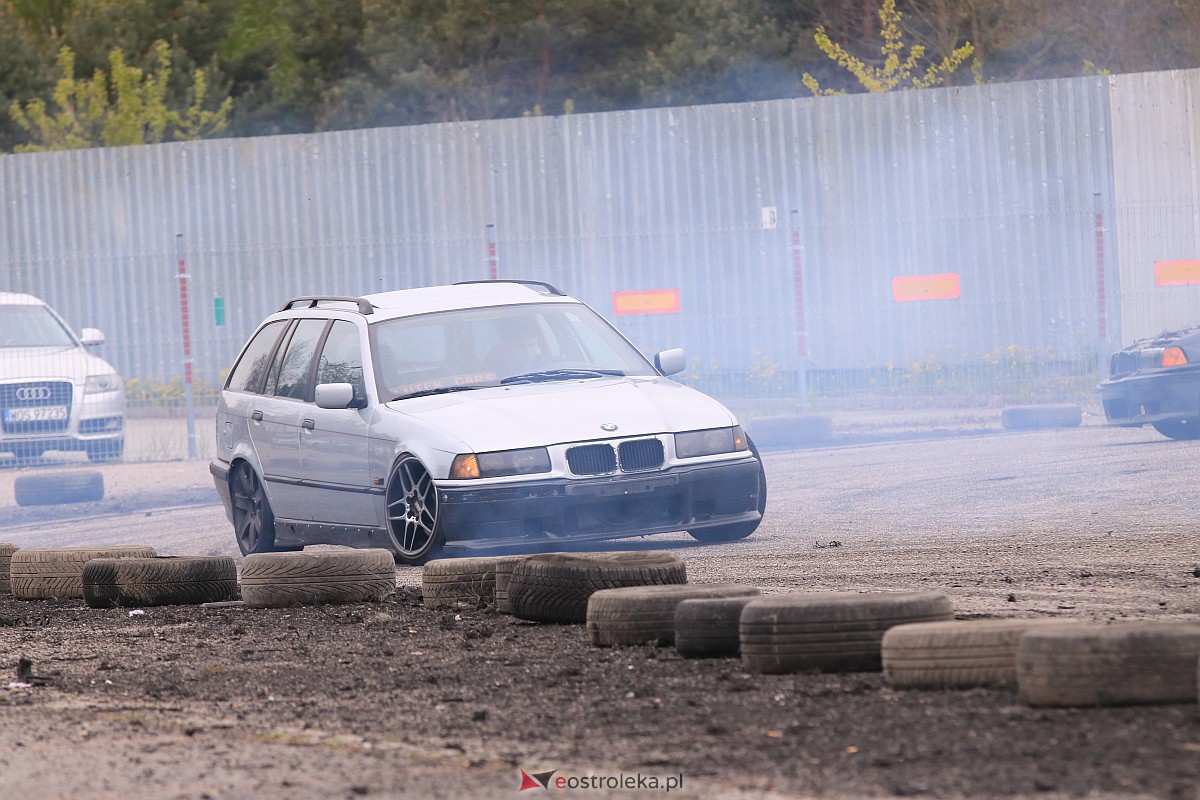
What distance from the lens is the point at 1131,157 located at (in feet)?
70.0

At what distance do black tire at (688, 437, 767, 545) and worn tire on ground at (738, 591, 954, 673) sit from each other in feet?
13.7

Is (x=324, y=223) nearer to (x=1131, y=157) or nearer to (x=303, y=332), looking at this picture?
(x=1131, y=157)

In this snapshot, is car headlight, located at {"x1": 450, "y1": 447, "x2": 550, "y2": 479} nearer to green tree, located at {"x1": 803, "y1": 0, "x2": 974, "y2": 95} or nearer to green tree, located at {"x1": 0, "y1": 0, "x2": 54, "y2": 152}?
green tree, located at {"x1": 803, "y1": 0, "x2": 974, "y2": 95}

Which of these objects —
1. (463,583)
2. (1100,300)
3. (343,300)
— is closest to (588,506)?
(463,583)

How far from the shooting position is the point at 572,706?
5.58 m

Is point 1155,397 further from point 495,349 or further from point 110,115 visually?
point 110,115

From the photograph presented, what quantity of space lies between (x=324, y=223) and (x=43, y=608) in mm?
13933

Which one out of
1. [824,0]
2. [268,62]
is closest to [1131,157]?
[824,0]

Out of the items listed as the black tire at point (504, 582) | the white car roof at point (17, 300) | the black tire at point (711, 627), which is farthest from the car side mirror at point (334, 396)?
the white car roof at point (17, 300)

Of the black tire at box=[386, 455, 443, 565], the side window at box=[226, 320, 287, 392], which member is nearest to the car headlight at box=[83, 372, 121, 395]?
the side window at box=[226, 320, 287, 392]

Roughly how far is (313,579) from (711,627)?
292 centimetres

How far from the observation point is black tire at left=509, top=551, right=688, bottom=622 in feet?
24.2

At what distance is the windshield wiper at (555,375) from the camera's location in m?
10.4

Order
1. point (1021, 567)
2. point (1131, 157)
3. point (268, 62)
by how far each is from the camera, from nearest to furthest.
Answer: point (1021, 567) < point (1131, 157) < point (268, 62)
